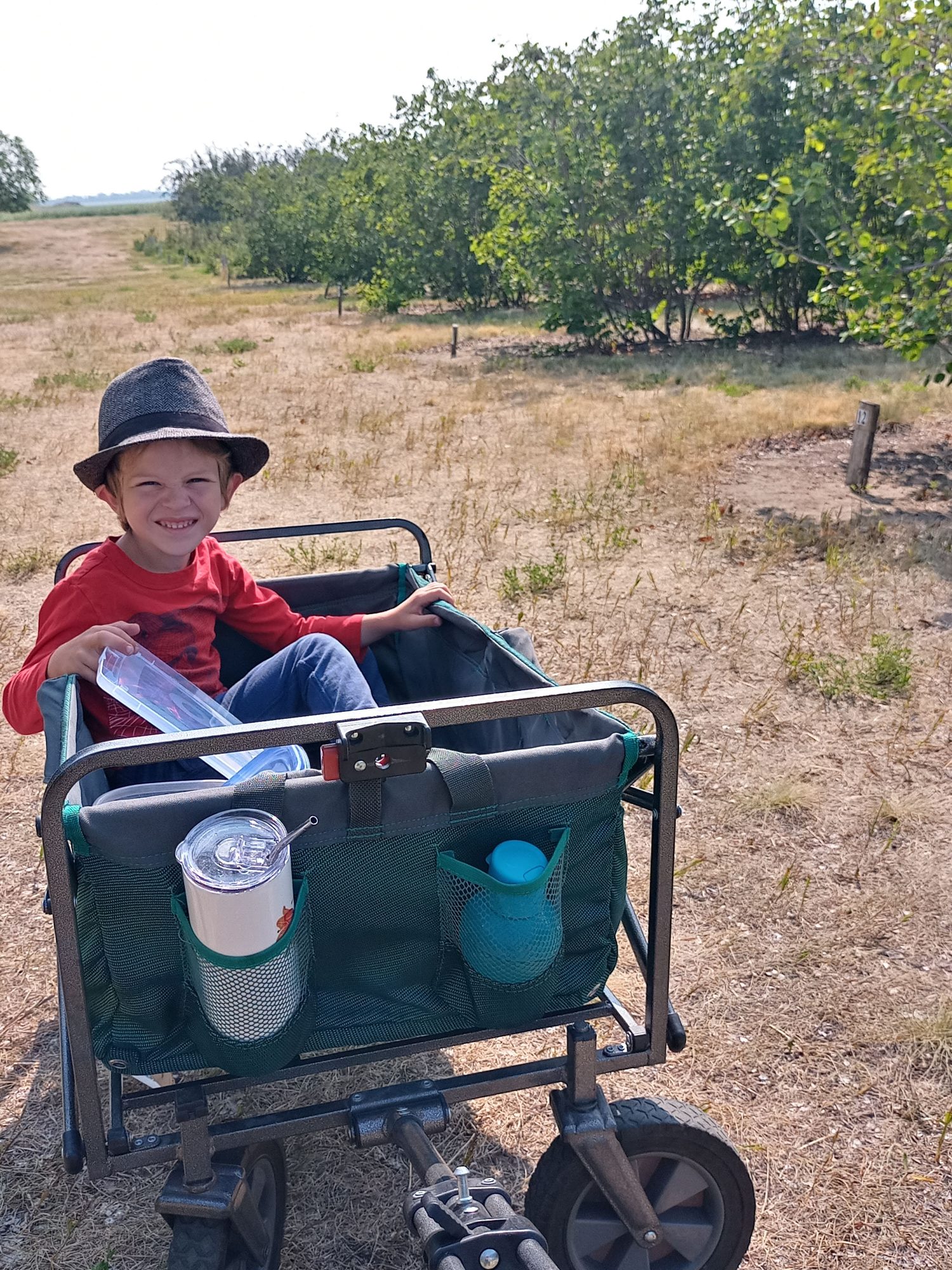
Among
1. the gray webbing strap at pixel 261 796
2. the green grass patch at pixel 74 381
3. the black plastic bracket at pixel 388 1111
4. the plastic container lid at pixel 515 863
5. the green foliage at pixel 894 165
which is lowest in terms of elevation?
the black plastic bracket at pixel 388 1111

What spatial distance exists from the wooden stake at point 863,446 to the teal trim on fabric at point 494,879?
260 inches

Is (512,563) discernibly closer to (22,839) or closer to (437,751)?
(22,839)

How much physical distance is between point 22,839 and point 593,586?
11.2ft

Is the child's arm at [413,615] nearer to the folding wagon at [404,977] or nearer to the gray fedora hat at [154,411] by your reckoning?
the gray fedora hat at [154,411]

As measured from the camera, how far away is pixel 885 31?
21.0ft

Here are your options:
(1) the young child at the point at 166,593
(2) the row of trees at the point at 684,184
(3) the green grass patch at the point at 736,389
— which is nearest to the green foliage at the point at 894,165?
(2) the row of trees at the point at 684,184

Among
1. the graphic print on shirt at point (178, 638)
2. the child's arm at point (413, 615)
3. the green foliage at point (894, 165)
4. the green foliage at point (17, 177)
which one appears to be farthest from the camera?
the green foliage at point (17, 177)

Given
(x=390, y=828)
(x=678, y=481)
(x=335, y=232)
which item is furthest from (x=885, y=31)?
(x=335, y=232)

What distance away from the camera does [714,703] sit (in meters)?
4.53

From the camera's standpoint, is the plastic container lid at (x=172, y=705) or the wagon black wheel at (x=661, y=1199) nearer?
the wagon black wheel at (x=661, y=1199)

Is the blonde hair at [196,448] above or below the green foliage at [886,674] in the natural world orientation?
above

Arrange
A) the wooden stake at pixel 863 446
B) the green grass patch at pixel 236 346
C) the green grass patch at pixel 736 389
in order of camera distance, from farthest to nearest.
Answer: the green grass patch at pixel 236 346, the green grass patch at pixel 736 389, the wooden stake at pixel 863 446

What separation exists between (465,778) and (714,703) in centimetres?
318

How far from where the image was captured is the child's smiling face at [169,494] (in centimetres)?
232
